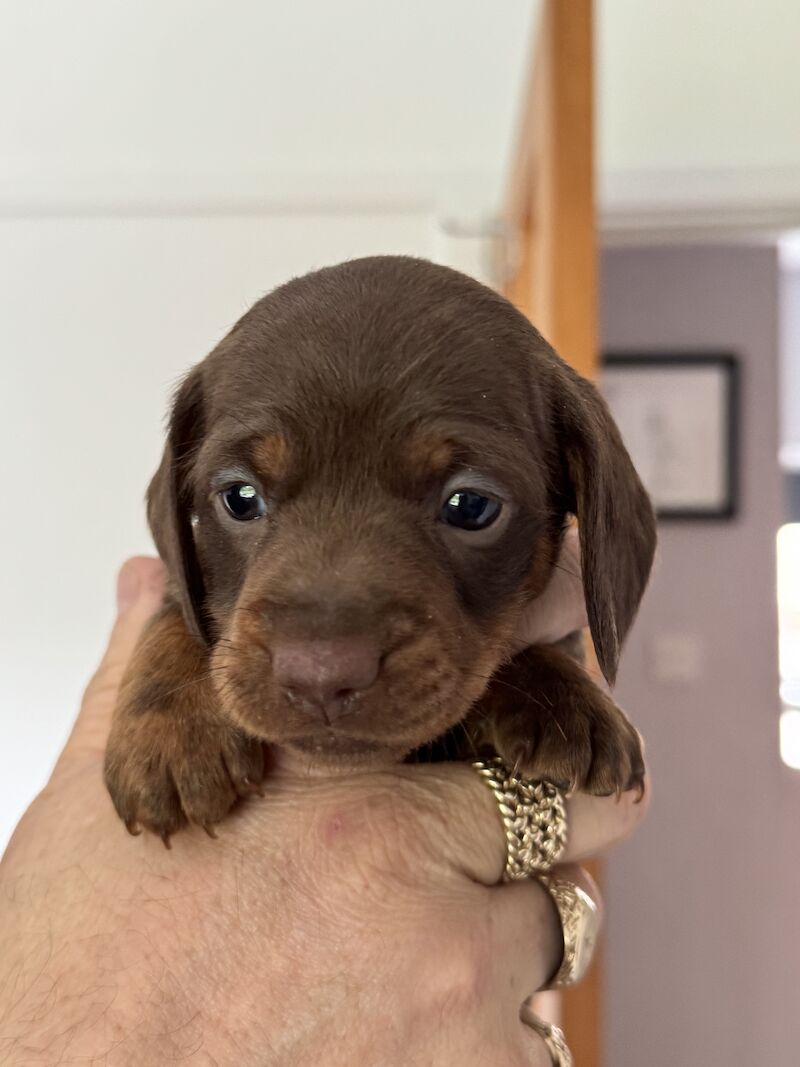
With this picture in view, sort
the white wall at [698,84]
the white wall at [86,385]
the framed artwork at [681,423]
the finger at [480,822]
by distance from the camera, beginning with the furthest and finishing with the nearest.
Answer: the framed artwork at [681,423], the white wall at [86,385], the white wall at [698,84], the finger at [480,822]

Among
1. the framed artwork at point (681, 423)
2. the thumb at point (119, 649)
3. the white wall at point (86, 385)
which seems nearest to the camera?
the thumb at point (119, 649)

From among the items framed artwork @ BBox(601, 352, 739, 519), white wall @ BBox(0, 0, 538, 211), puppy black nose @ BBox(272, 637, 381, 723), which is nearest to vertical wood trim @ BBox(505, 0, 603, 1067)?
puppy black nose @ BBox(272, 637, 381, 723)

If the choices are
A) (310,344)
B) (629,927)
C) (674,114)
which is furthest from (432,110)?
(629,927)

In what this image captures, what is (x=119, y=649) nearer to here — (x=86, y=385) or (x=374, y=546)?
(x=374, y=546)

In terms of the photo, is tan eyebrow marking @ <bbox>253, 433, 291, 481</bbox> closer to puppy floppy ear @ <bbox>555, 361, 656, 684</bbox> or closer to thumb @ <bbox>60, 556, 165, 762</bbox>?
puppy floppy ear @ <bbox>555, 361, 656, 684</bbox>

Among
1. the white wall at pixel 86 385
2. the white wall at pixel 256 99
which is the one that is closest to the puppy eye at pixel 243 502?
the white wall at pixel 256 99

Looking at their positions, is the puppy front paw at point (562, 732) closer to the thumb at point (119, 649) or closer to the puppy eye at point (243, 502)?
the puppy eye at point (243, 502)
